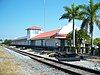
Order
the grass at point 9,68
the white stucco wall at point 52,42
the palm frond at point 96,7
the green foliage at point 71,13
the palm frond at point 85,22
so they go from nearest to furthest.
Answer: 1. the grass at point 9,68
2. the palm frond at point 96,7
3. the palm frond at point 85,22
4. the green foliage at point 71,13
5. the white stucco wall at point 52,42

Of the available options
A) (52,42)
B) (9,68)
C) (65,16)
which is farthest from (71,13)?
(9,68)

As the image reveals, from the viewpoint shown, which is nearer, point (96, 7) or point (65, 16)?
point (96, 7)

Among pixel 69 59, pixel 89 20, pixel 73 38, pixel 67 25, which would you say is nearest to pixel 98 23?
pixel 89 20

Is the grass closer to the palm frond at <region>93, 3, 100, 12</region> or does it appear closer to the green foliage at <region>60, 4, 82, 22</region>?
the palm frond at <region>93, 3, 100, 12</region>

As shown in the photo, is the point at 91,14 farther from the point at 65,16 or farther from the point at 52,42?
the point at 52,42

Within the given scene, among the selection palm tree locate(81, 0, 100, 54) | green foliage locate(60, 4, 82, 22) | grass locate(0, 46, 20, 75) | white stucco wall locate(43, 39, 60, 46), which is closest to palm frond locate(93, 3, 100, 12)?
palm tree locate(81, 0, 100, 54)

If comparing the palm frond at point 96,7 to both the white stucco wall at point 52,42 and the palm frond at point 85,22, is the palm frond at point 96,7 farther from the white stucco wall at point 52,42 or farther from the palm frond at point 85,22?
the white stucco wall at point 52,42

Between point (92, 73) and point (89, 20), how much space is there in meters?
25.8

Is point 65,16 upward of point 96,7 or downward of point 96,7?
downward

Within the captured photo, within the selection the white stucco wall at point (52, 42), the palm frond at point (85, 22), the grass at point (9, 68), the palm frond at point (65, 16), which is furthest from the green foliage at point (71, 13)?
the grass at point (9, 68)

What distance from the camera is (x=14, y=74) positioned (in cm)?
1627

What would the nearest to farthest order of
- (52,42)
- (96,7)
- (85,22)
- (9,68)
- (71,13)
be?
(9,68)
(96,7)
(85,22)
(71,13)
(52,42)

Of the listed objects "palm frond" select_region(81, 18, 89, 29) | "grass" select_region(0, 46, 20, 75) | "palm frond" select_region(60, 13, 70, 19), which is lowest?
"grass" select_region(0, 46, 20, 75)

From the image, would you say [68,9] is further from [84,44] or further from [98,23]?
[98,23]
